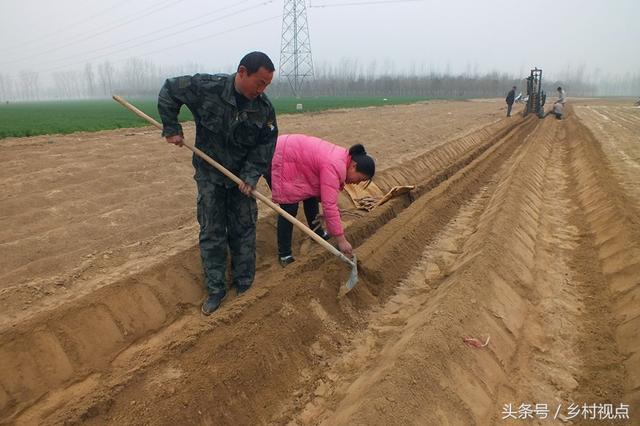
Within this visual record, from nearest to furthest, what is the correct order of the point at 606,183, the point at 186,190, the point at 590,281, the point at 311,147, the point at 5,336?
the point at 5,336 → the point at 311,147 → the point at 590,281 → the point at 186,190 → the point at 606,183

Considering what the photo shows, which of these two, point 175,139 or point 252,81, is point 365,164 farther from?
point 175,139

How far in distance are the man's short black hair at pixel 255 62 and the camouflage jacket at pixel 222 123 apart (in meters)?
0.25

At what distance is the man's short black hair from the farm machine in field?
78.7 feet

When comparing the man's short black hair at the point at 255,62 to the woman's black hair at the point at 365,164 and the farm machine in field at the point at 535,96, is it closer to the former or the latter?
the woman's black hair at the point at 365,164

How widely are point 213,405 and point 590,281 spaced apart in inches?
156

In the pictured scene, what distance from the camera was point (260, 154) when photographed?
377cm

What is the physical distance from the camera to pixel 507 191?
23.0ft

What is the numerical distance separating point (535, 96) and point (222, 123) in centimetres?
2517

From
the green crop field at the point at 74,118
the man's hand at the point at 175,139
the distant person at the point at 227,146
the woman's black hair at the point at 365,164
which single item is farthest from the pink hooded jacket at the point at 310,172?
the green crop field at the point at 74,118

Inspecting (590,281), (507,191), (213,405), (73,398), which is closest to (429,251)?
(590,281)

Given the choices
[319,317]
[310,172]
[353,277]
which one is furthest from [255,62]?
[319,317]

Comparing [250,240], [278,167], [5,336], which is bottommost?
[5,336]

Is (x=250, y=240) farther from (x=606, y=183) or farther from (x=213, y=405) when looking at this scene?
(x=606, y=183)

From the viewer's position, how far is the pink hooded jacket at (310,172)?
3.79 m
